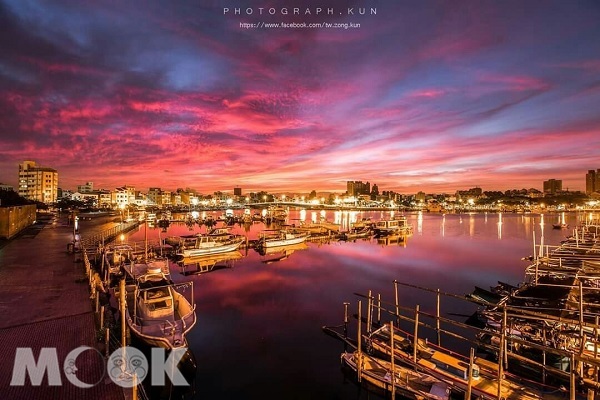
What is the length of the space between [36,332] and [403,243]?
60805mm

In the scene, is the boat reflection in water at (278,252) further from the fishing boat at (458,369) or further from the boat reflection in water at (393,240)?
the fishing boat at (458,369)

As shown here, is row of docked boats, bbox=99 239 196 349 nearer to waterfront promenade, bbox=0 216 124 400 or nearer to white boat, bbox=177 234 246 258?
waterfront promenade, bbox=0 216 124 400

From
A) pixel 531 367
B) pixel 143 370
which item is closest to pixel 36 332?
pixel 143 370

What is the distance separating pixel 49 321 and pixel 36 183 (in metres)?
163

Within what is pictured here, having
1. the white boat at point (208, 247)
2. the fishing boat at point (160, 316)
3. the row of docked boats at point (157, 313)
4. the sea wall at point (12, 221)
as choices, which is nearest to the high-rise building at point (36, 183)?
the sea wall at point (12, 221)

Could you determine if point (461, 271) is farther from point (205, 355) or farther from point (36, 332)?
point (36, 332)

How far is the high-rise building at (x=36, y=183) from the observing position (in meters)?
137

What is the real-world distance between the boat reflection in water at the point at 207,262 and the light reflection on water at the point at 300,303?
1281mm

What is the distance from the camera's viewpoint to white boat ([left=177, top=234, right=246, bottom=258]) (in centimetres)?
4151

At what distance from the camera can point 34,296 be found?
16.9 m

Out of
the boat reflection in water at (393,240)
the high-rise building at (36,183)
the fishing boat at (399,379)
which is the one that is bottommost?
the boat reflection in water at (393,240)

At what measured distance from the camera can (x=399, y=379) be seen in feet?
40.1

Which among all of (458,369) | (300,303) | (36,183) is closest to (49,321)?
(300,303)

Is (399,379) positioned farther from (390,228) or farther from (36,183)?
(36,183)
